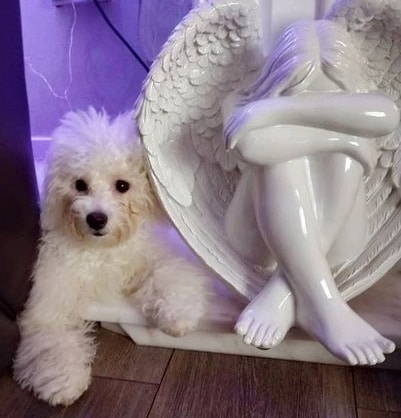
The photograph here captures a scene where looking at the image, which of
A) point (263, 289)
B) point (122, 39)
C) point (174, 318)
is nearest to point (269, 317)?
point (263, 289)

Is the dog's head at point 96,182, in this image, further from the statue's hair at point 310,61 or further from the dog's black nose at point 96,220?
the statue's hair at point 310,61

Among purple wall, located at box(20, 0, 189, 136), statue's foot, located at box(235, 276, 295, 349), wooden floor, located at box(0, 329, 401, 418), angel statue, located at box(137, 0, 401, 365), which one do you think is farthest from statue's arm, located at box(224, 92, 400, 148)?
purple wall, located at box(20, 0, 189, 136)

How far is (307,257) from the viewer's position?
2.55 ft

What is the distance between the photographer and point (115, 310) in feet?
3.08

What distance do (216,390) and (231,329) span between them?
3.8 inches

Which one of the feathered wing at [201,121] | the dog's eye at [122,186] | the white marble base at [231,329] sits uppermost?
the feathered wing at [201,121]

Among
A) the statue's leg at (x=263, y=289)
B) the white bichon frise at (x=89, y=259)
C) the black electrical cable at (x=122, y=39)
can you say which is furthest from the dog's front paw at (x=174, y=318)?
the black electrical cable at (x=122, y=39)

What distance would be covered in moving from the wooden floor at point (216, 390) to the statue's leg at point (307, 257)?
12cm

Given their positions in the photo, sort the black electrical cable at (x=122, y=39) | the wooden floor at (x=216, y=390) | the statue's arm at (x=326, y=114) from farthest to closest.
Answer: the black electrical cable at (x=122, y=39) → the wooden floor at (x=216, y=390) → the statue's arm at (x=326, y=114)

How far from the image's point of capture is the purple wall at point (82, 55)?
55.2 inches

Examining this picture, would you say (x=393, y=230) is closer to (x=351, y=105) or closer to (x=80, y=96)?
(x=351, y=105)

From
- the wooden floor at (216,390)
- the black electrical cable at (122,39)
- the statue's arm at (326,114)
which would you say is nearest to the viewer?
the statue's arm at (326,114)

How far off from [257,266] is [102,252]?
259mm

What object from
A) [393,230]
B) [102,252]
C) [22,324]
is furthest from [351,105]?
[22,324]
